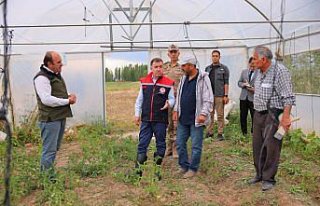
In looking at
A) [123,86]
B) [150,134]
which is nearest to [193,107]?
[150,134]

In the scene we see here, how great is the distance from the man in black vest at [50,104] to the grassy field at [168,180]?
285mm

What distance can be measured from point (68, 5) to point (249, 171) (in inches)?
231

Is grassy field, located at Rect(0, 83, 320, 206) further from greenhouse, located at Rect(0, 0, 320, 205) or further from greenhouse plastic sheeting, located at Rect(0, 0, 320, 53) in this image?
greenhouse plastic sheeting, located at Rect(0, 0, 320, 53)

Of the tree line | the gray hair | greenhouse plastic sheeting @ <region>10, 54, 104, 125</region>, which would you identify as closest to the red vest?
the gray hair

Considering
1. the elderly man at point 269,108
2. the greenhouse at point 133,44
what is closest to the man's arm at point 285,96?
the elderly man at point 269,108

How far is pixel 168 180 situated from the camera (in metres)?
4.46

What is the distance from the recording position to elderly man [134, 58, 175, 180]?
4.47 m

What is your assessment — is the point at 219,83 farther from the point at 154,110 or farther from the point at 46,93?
the point at 46,93

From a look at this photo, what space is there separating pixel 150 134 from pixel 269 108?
132 cm

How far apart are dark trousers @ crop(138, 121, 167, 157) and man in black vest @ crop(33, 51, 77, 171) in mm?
851

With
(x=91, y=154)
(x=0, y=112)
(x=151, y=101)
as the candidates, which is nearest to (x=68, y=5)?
(x=91, y=154)

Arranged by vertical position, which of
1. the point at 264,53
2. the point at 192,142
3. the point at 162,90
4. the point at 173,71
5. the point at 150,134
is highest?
the point at 264,53

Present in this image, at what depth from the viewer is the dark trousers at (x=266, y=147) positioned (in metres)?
3.96

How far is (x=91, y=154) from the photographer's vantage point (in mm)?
5668
